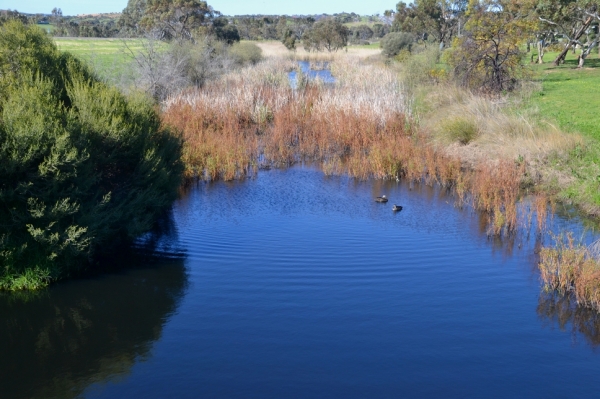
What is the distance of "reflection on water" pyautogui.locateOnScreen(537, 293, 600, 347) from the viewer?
9625 mm

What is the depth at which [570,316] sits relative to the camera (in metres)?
10.1

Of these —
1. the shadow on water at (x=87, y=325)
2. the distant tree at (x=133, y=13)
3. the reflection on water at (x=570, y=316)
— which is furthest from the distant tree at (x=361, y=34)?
the reflection on water at (x=570, y=316)

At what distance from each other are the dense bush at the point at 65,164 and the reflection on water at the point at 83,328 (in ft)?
2.45

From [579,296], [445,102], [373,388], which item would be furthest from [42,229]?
[445,102]

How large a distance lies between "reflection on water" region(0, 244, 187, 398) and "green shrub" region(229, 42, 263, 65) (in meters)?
31.5

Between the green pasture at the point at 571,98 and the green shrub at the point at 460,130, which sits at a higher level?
the green pasture at the point at 571,98

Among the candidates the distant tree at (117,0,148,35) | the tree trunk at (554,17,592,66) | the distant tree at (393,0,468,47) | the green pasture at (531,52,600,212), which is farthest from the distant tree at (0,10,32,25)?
the distant tree at (393,0,468,47)

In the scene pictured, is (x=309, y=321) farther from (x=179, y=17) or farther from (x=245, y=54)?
(x=179, y=17)

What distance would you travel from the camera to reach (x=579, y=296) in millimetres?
10375

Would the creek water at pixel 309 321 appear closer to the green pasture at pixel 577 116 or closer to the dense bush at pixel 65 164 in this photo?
the dense bush at pixel 65 164

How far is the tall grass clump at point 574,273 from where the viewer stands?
1017 centimetres

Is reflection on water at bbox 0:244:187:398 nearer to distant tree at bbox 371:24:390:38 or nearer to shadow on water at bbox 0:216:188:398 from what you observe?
shadow on water at bbox 0:216:188:398

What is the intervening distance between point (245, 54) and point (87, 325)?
36520 millimetres

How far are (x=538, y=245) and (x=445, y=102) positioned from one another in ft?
38.1
